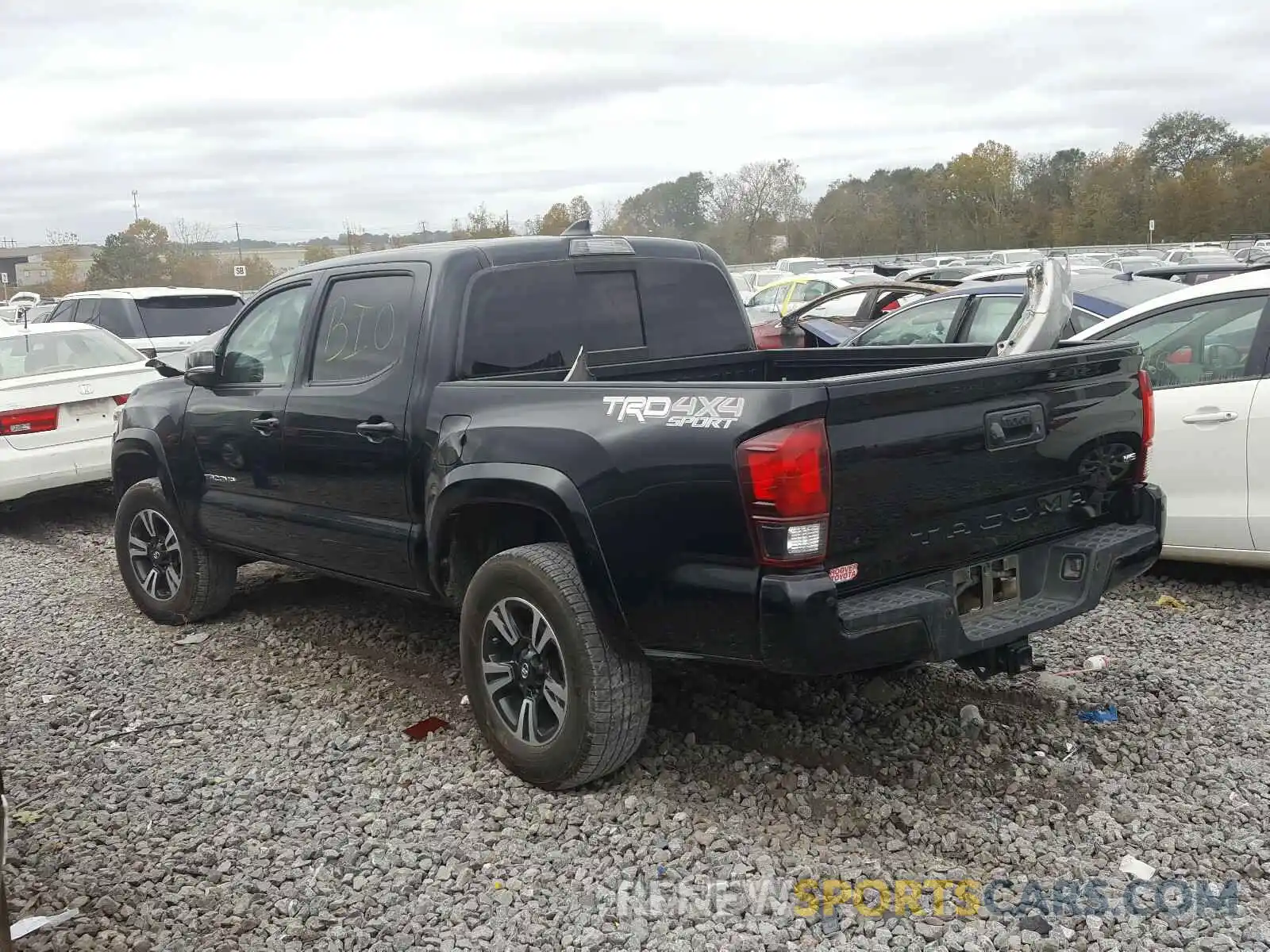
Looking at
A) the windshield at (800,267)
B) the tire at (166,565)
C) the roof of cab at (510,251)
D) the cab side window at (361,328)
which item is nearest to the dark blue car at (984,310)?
the roof of cab at (510,251)

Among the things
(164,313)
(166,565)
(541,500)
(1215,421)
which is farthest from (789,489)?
(164,313)

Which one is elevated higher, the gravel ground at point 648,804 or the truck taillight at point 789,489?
the truck taillight at point 789,489

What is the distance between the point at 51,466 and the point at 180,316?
470 centimetres

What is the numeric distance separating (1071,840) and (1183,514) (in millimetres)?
2840

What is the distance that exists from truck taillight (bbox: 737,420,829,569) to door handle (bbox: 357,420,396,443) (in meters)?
1.77

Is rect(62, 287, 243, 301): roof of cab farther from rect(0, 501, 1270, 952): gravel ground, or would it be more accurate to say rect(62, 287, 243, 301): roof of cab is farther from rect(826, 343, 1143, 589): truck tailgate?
rect(826, 343, 1143, 589): truck tailgate

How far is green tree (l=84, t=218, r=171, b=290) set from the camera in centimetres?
5794

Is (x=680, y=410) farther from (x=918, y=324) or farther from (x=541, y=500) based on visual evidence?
(x=918, y=324)

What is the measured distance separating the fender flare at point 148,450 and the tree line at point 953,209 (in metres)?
50.5

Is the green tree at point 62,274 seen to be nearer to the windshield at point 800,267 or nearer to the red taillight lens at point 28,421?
the windshield at point 800,267

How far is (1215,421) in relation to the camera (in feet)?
18.9

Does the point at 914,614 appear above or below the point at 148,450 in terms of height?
below

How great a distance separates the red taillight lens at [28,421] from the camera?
8.48 m

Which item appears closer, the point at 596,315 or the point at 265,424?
the point at 596,315
